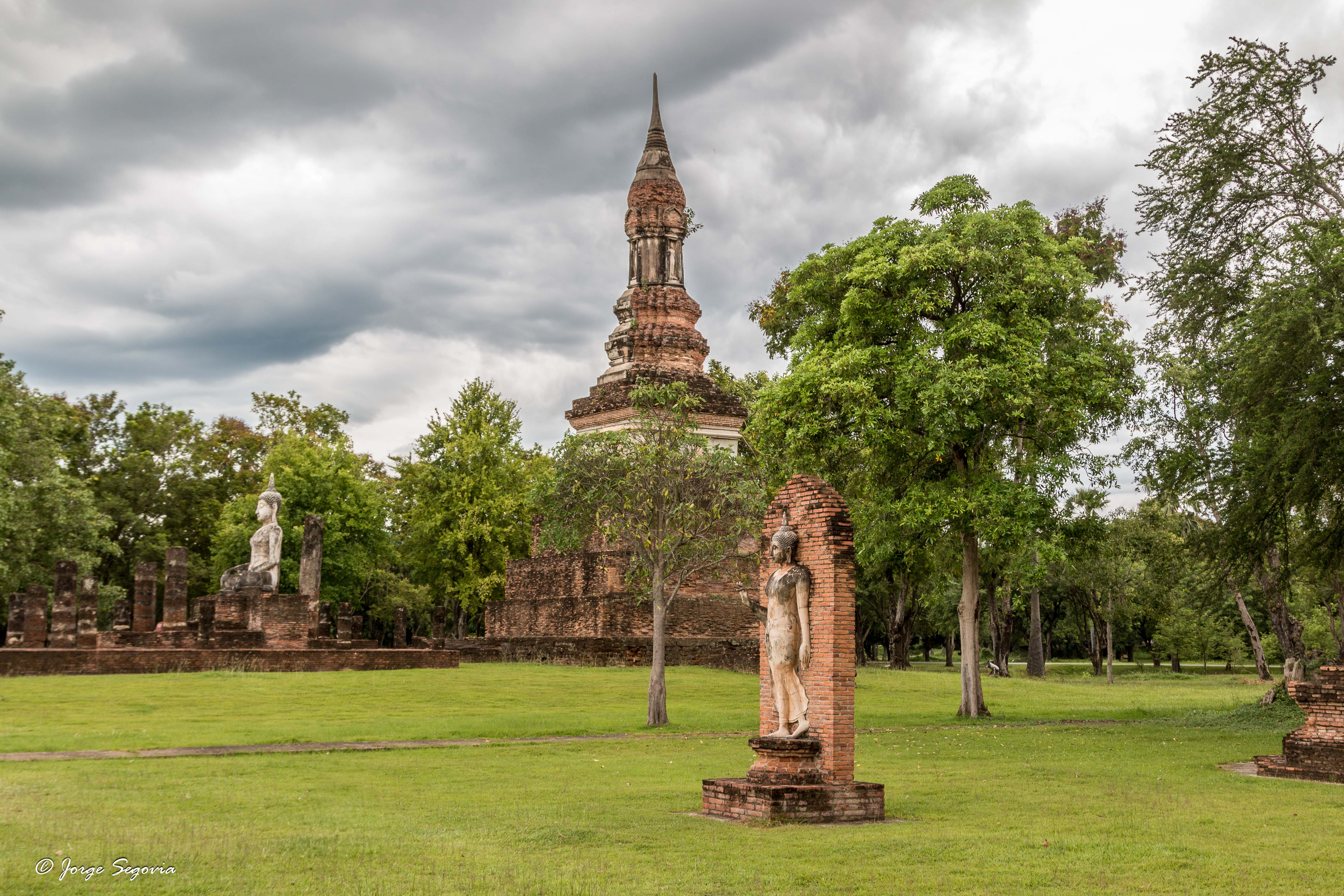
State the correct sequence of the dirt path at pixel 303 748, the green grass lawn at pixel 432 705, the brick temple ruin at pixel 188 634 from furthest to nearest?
the brick temple ruin at pixel 188 634, the green grass lawn at pixel 432 705, the dirt path at pixel 303 748

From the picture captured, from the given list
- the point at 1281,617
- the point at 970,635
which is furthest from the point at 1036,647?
the point at 970,635

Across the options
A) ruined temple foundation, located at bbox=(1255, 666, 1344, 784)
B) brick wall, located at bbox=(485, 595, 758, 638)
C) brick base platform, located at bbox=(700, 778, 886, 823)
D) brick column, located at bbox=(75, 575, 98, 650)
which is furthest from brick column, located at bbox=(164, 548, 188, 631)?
ruined temple foundation, located at bbox=(1255, 666, 1344, 784)

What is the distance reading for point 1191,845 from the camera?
9375mm

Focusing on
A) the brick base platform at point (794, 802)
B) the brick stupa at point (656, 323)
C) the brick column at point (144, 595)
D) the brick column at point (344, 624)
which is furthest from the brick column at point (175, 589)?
the brick base platform at point (794, 802)

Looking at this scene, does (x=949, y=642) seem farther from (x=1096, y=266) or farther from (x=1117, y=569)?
(x=1096, y=266)

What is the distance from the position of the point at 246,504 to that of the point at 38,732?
1175 inches

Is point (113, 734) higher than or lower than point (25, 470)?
lower

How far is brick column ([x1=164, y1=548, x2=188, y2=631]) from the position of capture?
103 ft

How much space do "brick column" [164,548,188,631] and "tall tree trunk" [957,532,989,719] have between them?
19874 millimetres

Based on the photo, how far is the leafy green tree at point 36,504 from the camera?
112 ft

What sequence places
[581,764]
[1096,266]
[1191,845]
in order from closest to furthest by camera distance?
[1191,845], [581,764], [1096,266]

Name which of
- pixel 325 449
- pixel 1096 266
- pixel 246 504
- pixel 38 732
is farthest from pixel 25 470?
pixel 1096 266

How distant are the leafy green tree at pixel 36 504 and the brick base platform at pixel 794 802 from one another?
2786 cm

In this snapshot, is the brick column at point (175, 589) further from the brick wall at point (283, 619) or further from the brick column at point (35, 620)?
the brick column at point (35, 620)
